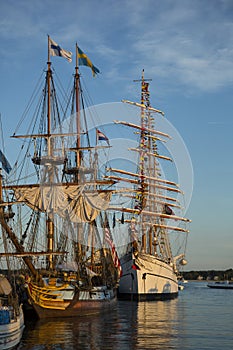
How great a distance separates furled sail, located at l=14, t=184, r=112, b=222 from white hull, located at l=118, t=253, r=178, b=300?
17.0 metres

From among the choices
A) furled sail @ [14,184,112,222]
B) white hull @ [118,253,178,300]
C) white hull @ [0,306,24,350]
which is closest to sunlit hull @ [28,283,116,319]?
furled sail @ [14,184,112,222]

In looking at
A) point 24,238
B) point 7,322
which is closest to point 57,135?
point 24,238

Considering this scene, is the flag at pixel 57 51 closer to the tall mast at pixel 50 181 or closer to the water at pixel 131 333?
the tall mast at pixel 50 181

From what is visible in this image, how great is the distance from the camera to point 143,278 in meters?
77.0

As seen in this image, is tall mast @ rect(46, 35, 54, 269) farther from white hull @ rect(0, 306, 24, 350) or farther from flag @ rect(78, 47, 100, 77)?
white hull @ rect(0, 306, 24, 350)

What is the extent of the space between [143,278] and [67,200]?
2241 cm

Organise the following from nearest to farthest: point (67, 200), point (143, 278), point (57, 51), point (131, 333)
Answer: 1. point (131, 333)
2. point (57, 51)
3. point (67, 200)
4. point (143, 278)

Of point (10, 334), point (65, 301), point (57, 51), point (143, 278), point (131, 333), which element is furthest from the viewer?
point (143, 278)

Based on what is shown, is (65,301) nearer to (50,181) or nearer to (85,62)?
(50,181)

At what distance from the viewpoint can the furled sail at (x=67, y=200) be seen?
57.7 metres

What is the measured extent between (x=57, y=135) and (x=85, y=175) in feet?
23.1

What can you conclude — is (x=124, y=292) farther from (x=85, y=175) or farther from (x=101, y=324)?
(x=101, y=324)

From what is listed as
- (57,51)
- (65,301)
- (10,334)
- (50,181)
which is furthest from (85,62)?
(10,334)

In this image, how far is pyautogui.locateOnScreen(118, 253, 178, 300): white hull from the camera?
7675 centimetres
